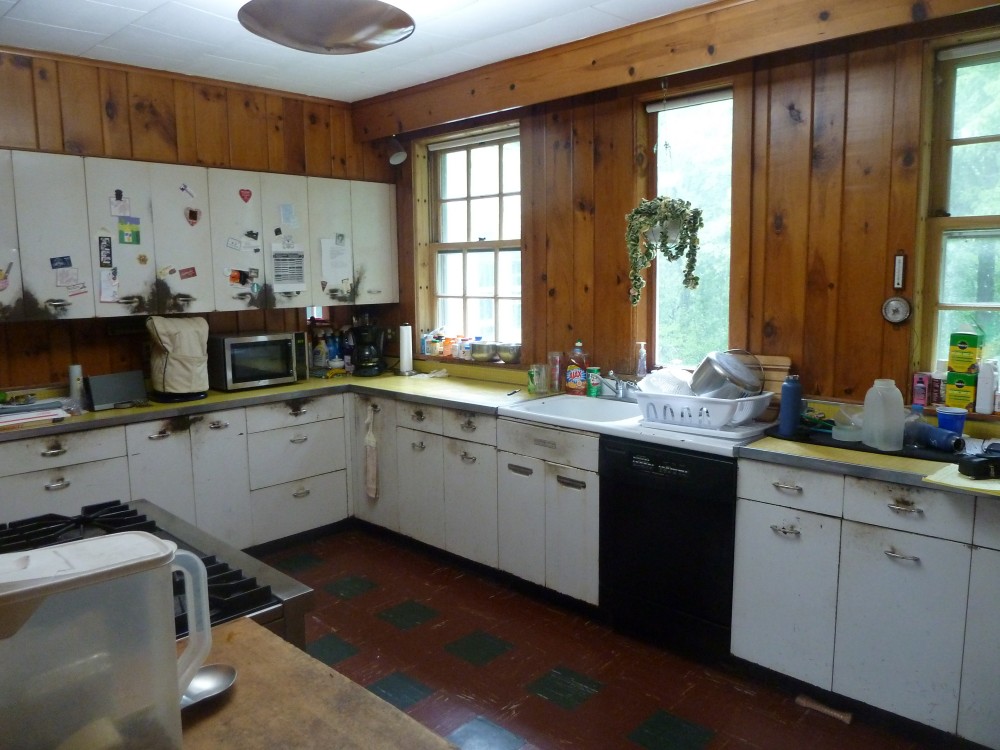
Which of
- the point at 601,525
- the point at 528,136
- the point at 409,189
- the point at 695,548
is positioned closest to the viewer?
the point at 695,548

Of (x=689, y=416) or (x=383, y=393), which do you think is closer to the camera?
(x=689, y=416)

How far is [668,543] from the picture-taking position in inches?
113

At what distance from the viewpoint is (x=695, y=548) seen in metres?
2.81

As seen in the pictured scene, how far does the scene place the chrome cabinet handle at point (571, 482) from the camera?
3125mm

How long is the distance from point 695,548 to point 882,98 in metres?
1.82

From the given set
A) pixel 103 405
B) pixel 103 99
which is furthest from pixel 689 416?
pixel 103 99

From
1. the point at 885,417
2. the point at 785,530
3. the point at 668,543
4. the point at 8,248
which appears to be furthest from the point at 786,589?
the point at 8,248

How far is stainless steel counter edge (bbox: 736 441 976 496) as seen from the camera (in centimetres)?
224

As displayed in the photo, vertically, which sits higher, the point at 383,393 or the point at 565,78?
the point at 565,78

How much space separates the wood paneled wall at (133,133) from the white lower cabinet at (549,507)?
1970 millimetres

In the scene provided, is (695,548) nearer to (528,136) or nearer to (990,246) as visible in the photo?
(990,246)

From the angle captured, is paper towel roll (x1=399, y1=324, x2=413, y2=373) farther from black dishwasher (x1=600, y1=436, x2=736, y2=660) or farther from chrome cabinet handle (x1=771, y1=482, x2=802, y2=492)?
chrome cabinet handle (x1=771, y1=482, x2=802, y2=492)

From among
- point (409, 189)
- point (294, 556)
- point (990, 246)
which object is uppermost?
point (409, 189)

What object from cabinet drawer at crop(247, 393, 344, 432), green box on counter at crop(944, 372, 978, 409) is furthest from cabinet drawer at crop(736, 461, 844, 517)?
cabinet drawer at crop(247, 393, 344, 432)
